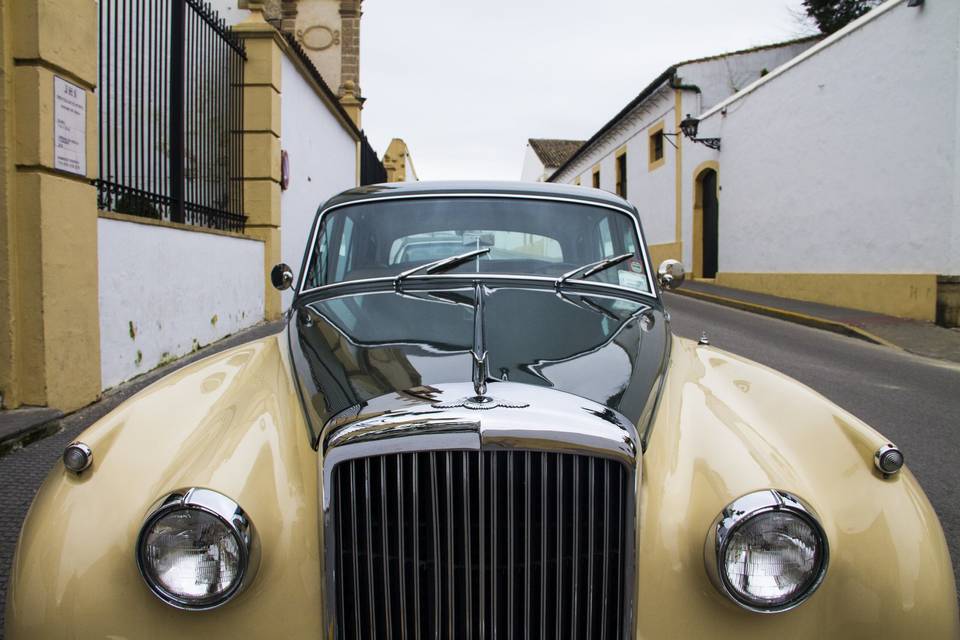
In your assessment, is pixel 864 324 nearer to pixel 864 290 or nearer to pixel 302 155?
pixel 864 290

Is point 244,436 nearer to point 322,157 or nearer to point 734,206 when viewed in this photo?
point 322,157

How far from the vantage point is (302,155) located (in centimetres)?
1198

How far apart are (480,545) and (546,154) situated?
45.8 m

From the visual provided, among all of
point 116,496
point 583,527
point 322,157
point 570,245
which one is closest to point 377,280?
point 570,245

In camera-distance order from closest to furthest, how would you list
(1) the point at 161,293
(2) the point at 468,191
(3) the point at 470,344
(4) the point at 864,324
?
(3) the point at 470,344 → (2) the point at 468,191 → (1) the point at 161,293 → (4) the point at 864,324

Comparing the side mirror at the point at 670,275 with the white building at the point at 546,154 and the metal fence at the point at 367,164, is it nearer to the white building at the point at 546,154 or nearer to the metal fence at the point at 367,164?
the metal fence at the point at 367,164

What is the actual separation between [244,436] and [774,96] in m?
15.5

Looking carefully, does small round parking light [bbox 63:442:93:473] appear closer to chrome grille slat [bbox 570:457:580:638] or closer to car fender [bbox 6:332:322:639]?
car fender [bbox 6:332:322:639]

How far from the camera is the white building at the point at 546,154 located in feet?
149

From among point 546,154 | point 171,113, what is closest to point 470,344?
point 171,113

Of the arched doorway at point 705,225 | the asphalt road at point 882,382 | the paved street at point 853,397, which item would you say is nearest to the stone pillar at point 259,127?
the paved street at point 853,397

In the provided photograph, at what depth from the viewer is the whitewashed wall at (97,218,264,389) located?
5676mm

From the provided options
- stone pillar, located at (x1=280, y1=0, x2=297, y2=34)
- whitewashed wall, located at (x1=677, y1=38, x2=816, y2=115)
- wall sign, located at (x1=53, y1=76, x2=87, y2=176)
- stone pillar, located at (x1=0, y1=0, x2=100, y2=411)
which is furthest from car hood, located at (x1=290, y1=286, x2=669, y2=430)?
stone pillar, located at (x1=280, y1=0, x2=297, y2=34)

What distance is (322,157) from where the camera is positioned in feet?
45.1
